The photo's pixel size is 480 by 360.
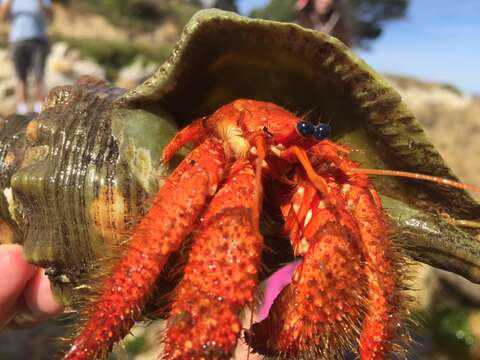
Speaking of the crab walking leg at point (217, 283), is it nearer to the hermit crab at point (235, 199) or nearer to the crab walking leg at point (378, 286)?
the hermit crab at point (235, 199)

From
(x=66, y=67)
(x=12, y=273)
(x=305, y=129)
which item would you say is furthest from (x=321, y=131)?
(x=66, y=67)

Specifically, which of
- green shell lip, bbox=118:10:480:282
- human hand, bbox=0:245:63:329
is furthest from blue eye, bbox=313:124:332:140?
human hand, bbox=0:245:63:329

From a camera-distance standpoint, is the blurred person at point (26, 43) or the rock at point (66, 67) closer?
the blurred person at point (26, 43)

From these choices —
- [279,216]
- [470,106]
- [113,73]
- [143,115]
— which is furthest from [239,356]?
[113,73]

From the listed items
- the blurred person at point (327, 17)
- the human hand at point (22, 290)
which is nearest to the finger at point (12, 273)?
the human hand at point (22, 290)

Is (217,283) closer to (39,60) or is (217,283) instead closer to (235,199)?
(235,199)

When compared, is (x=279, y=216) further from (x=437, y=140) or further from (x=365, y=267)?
(x=437, y=140)

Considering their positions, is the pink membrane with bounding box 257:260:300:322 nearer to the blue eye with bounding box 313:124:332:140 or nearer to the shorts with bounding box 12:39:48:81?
the blue eye with bounding box 313:124:332:140
